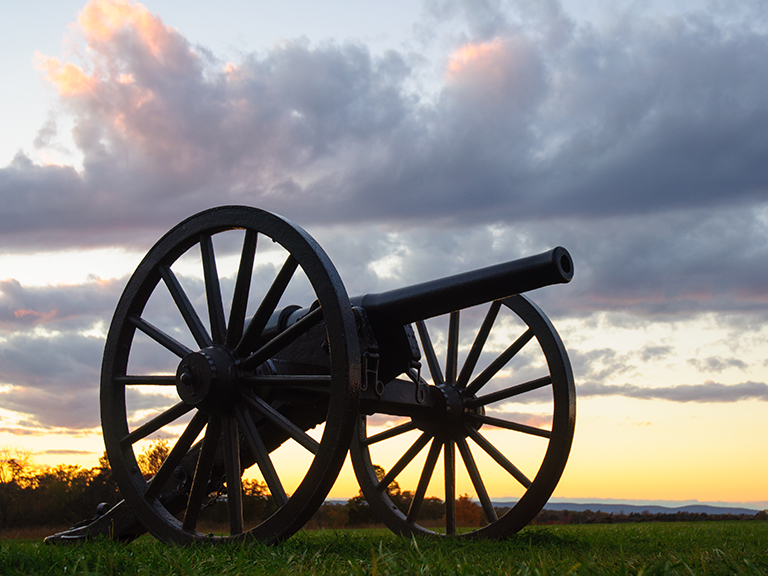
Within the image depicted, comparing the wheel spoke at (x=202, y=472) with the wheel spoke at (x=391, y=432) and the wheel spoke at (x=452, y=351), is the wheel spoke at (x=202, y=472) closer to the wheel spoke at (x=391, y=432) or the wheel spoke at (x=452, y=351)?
the wheel spoke at (x=391, y=432)

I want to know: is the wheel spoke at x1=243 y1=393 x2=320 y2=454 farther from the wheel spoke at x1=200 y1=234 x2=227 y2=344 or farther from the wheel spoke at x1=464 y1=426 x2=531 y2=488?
the wheel spoke at x1=464 y1=426 x2=531 y2=488

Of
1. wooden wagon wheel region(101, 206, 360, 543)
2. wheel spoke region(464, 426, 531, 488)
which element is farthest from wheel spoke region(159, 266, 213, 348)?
wheel spoke region(464, 426, 531, 488)

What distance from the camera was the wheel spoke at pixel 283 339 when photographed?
16.0 ft

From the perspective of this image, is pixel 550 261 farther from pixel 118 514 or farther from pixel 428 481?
pixel 118 514

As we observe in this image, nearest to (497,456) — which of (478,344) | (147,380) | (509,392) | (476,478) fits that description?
(476,478)

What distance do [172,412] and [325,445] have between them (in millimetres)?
1842

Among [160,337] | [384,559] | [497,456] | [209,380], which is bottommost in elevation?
[384,559]

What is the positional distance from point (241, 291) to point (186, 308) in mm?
803

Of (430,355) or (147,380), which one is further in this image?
(430,355)

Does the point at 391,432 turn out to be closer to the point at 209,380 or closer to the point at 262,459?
the point at 262,459

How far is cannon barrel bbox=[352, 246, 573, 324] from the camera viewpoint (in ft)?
16.3

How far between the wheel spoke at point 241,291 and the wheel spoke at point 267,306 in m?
0.11

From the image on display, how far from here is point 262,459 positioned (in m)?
4.94

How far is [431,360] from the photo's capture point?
7246 mm
